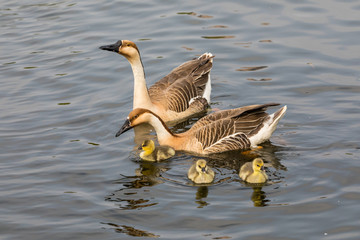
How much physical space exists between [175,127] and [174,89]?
3.22 ft

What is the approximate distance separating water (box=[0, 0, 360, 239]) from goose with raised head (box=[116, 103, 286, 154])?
29 cm

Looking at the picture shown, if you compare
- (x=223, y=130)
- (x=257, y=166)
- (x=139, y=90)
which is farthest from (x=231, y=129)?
(x=139, y=90)

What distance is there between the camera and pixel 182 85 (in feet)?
47.1

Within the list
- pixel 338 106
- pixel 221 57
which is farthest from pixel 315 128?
pixel 221 57

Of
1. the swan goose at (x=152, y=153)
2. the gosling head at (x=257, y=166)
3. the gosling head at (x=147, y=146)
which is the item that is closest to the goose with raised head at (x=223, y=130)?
the swan goose at (x=152, y=153)

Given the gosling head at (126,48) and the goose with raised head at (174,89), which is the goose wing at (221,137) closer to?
the goose with raised head at (174,89)

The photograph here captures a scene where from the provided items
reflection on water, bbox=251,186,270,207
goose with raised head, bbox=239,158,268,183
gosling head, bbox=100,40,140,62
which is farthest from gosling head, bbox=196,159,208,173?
gosling head, bbox=100,40,140,62

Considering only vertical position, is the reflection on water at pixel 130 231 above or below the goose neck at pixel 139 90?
below

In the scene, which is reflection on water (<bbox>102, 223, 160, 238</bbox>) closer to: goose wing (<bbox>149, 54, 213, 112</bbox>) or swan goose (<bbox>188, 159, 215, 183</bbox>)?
swan goose (<bbox>188, 159, 215, 183</bbox>)

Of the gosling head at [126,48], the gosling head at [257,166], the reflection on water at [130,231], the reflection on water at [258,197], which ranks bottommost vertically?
the reflection on water at [130,231]

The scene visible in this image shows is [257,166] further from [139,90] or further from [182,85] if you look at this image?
[182,85]

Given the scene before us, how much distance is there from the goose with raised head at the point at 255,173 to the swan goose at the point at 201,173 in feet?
1.86

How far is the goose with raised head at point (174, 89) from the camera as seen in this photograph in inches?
535

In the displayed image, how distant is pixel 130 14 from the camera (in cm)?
1969
